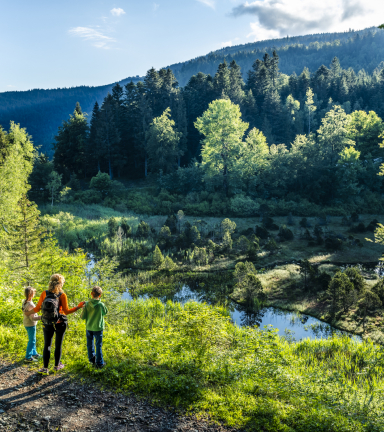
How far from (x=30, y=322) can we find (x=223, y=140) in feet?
→ 98.8

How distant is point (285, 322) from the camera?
12961 mm

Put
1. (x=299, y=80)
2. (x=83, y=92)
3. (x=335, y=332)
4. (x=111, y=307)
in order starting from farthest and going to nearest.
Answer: (x=83, y=92), (x=299, y=80), (x=335, y=332), (x=111, y=307)

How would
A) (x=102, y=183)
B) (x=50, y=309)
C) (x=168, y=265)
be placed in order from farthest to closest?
(x=102, y=183) < (x=168, y=265) < (x=50, y=309)

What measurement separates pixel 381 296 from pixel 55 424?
12197mm

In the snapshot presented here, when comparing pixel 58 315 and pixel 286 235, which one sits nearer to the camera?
pixel 58 315

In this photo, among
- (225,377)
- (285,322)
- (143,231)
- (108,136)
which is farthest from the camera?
(108,136)

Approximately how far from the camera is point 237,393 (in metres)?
5.79

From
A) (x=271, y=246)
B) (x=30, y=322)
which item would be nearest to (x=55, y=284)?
(x=30, y=322)

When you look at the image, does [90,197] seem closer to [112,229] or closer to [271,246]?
[112,229]

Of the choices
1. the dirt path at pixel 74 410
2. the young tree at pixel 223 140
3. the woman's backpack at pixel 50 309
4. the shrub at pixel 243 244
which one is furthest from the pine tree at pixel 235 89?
the dirt path at pixel 74 410

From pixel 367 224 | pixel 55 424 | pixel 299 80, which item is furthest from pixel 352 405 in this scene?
pixel 299 80

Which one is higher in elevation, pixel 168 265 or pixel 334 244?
pixel 334 244

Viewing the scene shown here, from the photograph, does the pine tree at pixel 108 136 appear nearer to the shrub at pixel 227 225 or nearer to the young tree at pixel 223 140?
the young tree at pixel 223 140

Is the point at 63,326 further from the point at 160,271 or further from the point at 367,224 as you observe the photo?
the point at 367,224
